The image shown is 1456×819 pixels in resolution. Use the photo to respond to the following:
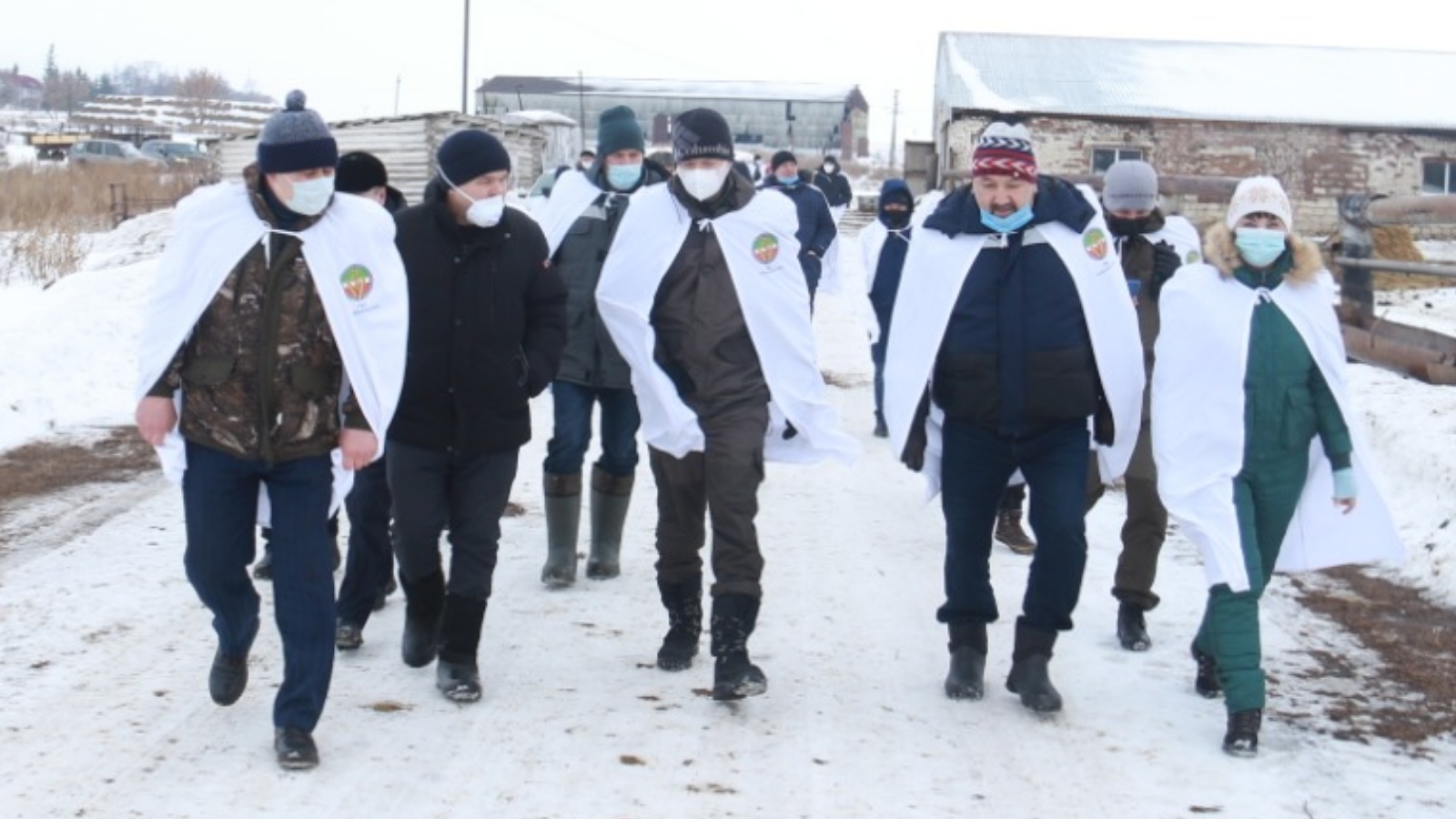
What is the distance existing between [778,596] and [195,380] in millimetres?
3221

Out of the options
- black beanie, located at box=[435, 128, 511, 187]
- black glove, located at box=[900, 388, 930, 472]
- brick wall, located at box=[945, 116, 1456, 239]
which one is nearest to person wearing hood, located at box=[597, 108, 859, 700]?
black glove, located at box=[900, 388, 930, 472]

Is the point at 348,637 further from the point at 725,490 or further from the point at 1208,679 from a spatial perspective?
the point at 1208,679

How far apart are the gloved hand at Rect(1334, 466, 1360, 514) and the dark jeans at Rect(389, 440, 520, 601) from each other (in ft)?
8.91

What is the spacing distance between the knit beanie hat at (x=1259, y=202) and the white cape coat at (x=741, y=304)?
150 cm

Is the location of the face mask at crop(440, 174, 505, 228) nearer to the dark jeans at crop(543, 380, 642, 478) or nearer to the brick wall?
the dark jeans at crop(543, 380, 642, 478)

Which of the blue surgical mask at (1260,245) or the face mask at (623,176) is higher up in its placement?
the face mask at (623,176)

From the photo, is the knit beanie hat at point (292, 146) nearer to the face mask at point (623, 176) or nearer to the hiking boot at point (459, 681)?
the hiking boot at point (459, 681)

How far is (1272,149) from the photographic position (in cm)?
3794

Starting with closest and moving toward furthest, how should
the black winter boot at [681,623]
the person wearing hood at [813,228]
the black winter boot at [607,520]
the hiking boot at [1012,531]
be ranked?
the black winter boot at [681,623]
the black winter boot at [607,520]
the hiking boot at [1012,531]
the person wearing hood at [813,228]

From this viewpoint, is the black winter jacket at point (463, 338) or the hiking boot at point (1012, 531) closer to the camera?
the black winter jacket at point (463, 338)

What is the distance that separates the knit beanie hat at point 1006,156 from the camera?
5961 mm

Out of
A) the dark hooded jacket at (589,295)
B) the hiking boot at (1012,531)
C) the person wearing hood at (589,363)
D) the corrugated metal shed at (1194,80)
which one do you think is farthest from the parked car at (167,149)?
the dark hooded jacket at (589,295)

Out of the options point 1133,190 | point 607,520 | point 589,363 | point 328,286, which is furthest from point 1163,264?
point 328,286

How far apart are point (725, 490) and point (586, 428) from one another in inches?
64.1
